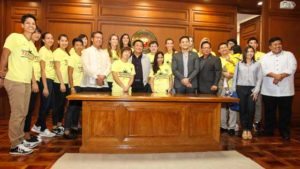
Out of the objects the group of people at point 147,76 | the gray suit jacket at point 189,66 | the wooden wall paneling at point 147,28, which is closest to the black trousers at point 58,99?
the group of people at point 147,76

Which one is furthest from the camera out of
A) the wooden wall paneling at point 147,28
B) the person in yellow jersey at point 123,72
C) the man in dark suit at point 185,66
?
the wooden wall paneling at point 147,28

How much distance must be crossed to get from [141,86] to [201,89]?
97cm

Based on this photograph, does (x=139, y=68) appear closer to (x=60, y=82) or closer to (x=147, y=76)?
(x=147, y=76)

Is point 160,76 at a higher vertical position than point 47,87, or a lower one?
higher

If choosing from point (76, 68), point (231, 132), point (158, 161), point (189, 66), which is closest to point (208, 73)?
point (189, 66)

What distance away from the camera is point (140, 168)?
290 centimetres

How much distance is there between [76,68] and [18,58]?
1.24m

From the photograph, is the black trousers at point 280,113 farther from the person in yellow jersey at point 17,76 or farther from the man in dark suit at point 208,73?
the person in yellow jersey at point 17,76

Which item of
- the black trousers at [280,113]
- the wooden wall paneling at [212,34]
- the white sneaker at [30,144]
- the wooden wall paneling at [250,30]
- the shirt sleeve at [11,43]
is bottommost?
the white sneaker at [30,144]

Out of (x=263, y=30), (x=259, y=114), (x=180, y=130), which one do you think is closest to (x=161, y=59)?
(x=180, y=130)

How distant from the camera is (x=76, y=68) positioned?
4.46 m

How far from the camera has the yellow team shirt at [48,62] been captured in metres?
4.29

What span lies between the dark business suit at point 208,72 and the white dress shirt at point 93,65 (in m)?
1.47

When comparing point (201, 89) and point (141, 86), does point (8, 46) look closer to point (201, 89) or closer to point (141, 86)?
point (141, 86)
